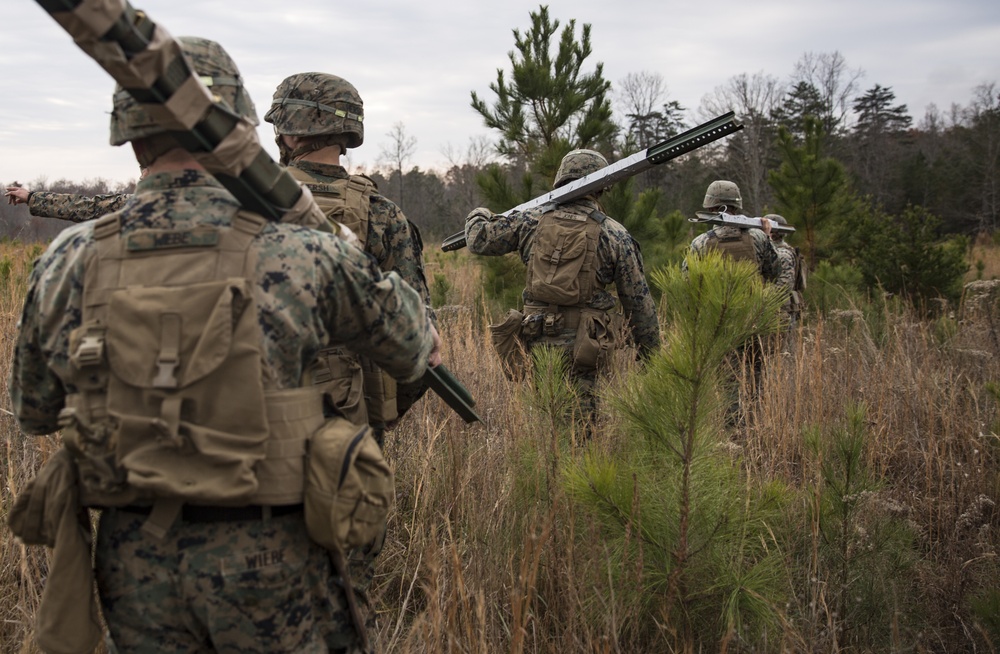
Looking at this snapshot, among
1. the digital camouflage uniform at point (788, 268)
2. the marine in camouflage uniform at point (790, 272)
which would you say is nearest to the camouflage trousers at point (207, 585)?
the marine in camouflage uniform at point (790, 272)

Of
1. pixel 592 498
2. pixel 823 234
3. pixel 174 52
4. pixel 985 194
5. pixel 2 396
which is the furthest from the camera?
pixel 985 194

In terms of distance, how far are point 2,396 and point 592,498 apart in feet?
12.1

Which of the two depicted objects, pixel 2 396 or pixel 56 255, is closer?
pixel 56 255

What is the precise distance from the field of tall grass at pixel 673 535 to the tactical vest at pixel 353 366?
0.54 metres

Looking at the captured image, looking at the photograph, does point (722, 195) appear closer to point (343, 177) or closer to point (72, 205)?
point (343, 177)

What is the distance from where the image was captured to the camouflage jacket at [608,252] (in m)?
4.33

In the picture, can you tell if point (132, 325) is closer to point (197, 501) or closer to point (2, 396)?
point (197, 501)

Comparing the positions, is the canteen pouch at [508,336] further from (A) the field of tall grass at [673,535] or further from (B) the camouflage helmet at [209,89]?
(B) the camouflage helmet at [209,89]

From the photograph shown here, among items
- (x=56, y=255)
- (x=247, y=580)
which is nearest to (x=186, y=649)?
(x=247, y=580)

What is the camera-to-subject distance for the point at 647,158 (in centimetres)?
416

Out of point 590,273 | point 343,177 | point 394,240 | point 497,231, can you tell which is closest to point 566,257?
point 590,273

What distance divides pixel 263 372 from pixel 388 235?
145 cm

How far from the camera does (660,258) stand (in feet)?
27.7

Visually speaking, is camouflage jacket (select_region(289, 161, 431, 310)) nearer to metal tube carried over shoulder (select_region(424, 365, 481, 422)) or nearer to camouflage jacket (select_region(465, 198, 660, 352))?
metal tube carried over shoulder (select_region(424, 365, 481, 422))
